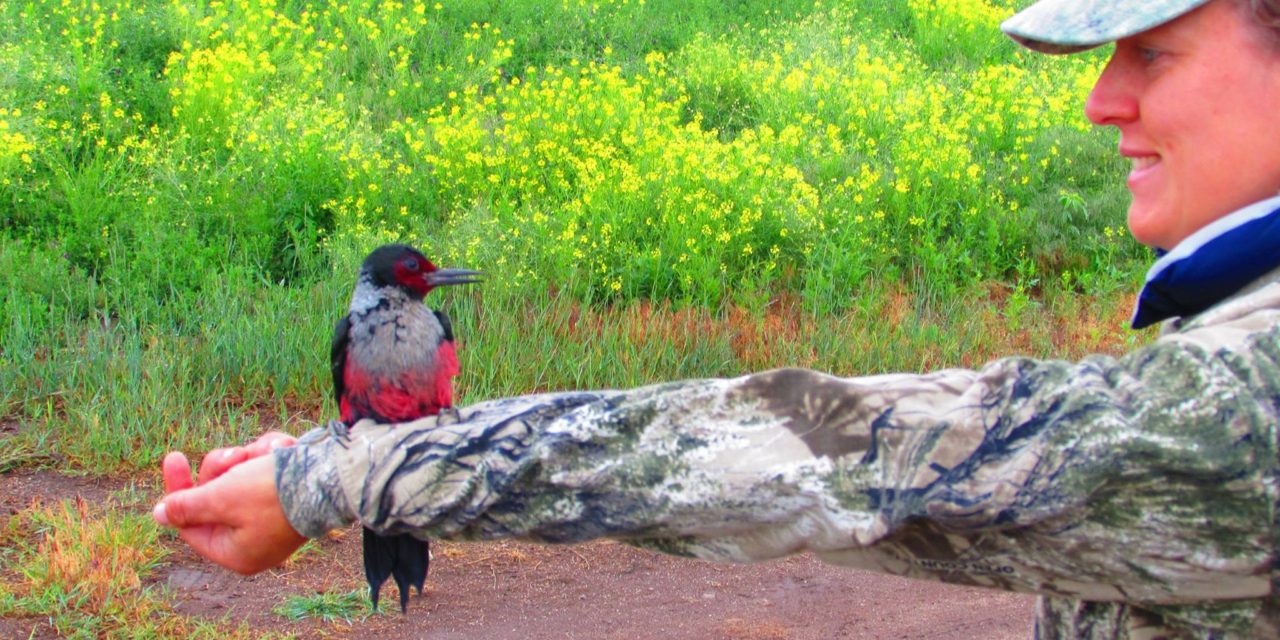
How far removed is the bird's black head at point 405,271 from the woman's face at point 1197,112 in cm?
187

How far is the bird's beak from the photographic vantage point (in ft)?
10.2

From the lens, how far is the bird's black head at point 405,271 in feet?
10.5

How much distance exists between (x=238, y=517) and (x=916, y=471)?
0.87m

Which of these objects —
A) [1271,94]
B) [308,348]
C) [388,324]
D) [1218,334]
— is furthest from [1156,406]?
[308,348]

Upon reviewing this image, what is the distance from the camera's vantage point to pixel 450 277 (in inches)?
124

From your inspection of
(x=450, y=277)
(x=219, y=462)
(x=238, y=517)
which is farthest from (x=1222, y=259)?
(x=450, y=277)

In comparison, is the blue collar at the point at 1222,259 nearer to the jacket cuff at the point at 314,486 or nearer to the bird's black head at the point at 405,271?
the jacket cuff at the point at 314,486

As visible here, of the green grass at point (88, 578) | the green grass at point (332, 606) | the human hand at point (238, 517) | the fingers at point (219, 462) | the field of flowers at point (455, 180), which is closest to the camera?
the human hand at point (238, 517)

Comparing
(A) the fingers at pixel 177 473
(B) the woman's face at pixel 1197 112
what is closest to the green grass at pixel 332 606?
(A) the fingers at pixel 177 473

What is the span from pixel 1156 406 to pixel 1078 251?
763 cm

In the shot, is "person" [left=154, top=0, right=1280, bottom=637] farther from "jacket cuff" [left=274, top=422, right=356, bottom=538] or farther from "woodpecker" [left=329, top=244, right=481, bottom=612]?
"woodpecker" [left=329, top=244, right=481, bottom=612]

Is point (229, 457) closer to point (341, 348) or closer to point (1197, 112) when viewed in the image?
point (1197, 112)

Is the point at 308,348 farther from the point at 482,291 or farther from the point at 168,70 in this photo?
the point at 168,70

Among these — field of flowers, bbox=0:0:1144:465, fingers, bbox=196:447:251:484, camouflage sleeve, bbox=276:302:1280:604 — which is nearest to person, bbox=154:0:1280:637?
camouflage sleeve, bbox=276:302:1280:604
